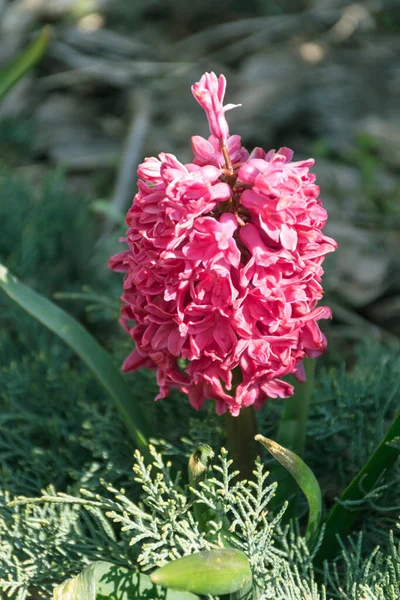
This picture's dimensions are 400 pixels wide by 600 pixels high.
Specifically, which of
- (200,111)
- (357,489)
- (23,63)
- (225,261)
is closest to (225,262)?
(225,261)

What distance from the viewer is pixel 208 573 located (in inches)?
31.5

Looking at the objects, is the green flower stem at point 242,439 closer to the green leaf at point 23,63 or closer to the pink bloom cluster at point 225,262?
the pink bloom cluster at point 225,262

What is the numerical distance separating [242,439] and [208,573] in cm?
30

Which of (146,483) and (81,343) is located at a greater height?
(81,343)

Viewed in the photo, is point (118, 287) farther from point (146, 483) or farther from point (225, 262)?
point (225, 262)

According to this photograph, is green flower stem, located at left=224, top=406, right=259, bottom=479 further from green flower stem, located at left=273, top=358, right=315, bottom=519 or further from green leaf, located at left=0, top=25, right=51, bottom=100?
green leaf, located at left=0, top=25, right=51, bottom=100

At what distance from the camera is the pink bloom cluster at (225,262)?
2.86 feet

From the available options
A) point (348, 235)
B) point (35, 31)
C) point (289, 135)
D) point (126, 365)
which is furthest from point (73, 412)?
point (35, 31)

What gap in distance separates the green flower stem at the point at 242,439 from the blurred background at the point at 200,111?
93cm

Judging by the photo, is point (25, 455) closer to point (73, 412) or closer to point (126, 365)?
point (73, 412)

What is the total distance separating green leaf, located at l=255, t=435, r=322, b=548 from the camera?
91cm

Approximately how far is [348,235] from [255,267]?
60.5 inches

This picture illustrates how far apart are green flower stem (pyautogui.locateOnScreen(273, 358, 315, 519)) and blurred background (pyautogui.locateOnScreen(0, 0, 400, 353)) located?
86cm

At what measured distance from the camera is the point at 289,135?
289 cm
